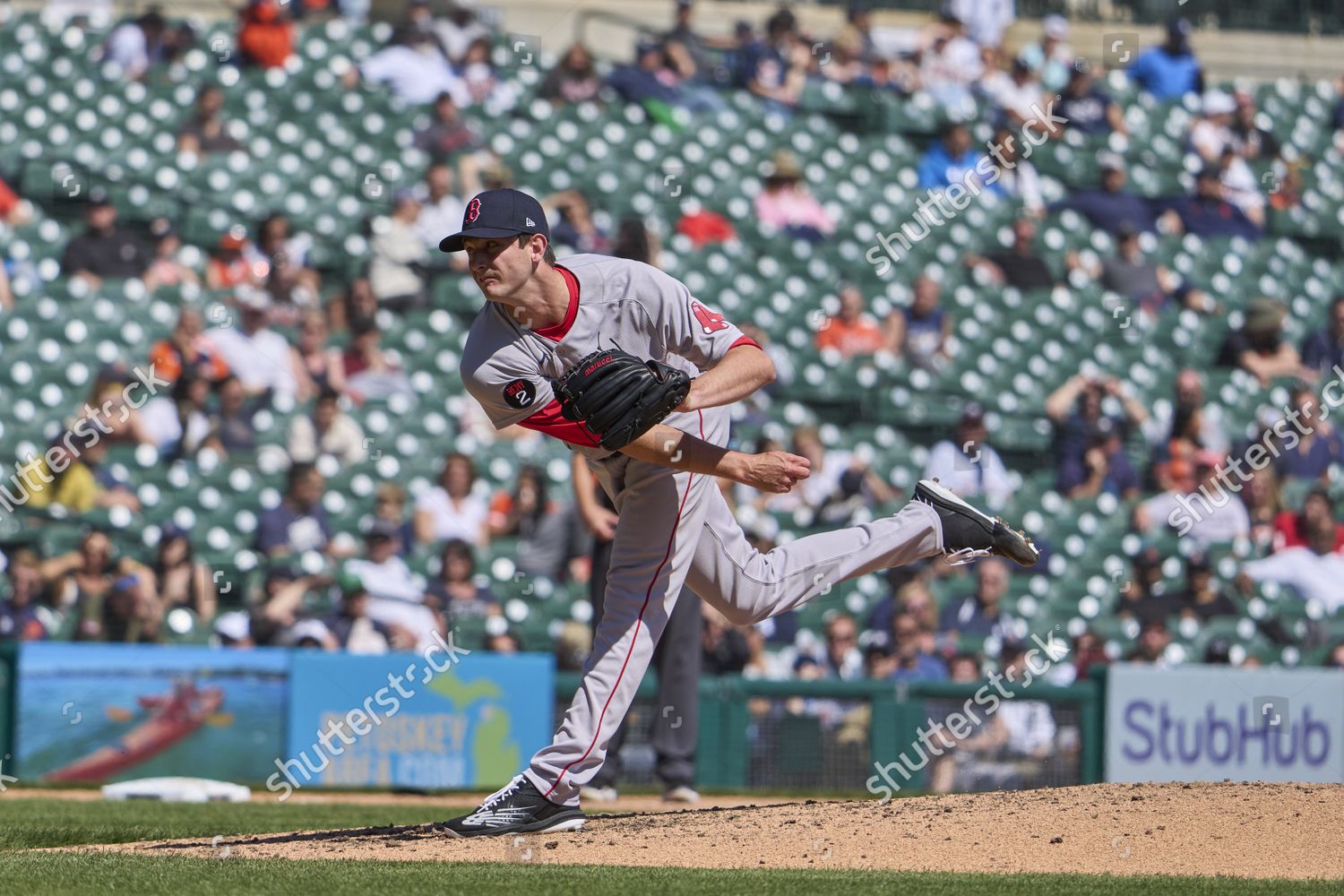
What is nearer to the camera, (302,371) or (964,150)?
(302,371)

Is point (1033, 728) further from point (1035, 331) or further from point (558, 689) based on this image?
point (1035, 331)

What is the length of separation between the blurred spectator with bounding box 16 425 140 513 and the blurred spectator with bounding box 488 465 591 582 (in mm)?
2249

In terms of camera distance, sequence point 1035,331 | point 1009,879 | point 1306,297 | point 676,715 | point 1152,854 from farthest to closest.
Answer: point 1306,297 < point 1035,331 < point 676,715 < point 1152,854 < point 1009,879

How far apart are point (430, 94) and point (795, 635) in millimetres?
5850

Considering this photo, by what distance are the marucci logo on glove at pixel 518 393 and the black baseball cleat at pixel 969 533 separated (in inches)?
56.2

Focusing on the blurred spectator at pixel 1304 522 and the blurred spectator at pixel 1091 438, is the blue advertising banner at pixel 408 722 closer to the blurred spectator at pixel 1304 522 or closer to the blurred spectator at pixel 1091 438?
the blurred spectator at pixel 1091 438

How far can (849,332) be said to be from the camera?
43.0ft

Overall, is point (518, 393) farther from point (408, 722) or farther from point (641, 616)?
point (408, 722)

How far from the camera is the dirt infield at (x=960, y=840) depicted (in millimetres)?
4785

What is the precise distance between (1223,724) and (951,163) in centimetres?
637

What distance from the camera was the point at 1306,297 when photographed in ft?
49.0

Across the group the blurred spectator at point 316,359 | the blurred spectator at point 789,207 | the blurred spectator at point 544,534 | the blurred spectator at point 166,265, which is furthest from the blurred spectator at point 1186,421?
the blurred spectator at point 166,265

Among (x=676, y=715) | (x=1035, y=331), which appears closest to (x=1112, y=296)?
(x=1035, y=331)

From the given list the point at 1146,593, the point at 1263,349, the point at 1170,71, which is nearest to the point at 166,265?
the point at 1146,593
